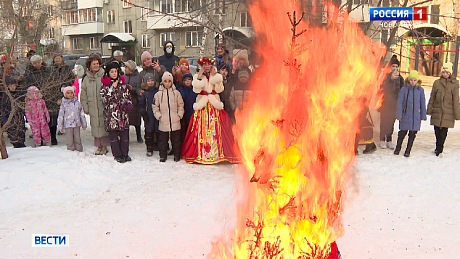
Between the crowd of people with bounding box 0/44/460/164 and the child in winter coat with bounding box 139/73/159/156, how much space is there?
0.04 feet

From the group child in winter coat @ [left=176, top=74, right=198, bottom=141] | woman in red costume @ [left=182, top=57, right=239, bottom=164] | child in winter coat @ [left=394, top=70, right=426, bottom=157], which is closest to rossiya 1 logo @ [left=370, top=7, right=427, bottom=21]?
child in winter coat @ [left=394, top=70, right=426, bottom=157]

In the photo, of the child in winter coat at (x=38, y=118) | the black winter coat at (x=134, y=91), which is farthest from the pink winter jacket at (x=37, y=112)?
the black winter coat at (x=134, y=91)

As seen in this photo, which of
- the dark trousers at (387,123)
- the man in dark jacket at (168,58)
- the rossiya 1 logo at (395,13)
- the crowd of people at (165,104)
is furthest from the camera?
the man in dark jacket at (168,58)

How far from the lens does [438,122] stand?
7.52m

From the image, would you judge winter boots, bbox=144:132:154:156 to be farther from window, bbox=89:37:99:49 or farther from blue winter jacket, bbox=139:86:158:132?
window, bbox=89:37:99:49

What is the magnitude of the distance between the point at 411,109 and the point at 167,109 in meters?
4.95

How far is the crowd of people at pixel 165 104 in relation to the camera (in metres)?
6.92

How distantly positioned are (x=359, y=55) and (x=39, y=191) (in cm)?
486

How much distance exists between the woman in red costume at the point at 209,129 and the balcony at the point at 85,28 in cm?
3687

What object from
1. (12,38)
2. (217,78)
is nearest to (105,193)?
(217,78)

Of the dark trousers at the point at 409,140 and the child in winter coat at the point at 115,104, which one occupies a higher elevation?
the child in winter coat at the point at 115,104

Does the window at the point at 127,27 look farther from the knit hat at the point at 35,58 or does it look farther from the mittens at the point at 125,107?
the mittens at the point at 125,107

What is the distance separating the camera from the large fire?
2836mm

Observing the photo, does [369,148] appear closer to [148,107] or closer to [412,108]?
[412,108]
